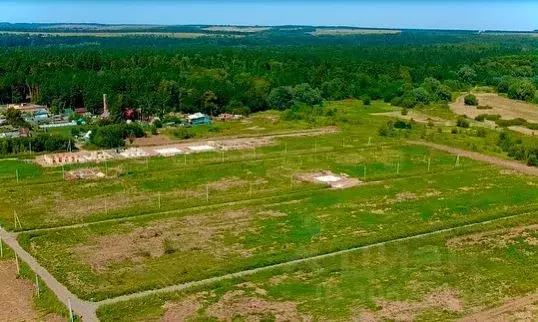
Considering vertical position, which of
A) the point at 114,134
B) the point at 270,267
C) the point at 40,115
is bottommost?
the point at 270,267

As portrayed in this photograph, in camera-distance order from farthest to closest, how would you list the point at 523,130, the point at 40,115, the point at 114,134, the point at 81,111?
1. the point at 81,111
2. the point at 40,115
3. the point at 523,130
4. the point at 114,134

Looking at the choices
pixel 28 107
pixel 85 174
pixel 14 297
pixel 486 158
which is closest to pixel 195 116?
pixel 28 107

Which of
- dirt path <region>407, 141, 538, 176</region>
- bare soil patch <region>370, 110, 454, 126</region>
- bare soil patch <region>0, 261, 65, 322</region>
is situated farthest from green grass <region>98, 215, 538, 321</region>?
bare soil patch <region>370, 110, 454, 126</region>

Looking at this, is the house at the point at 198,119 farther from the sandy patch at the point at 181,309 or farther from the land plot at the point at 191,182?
the sandy patch at the point at 181,309

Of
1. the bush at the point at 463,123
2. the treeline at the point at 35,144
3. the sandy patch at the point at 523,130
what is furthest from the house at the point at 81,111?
the sandy patch at the point at 523,130

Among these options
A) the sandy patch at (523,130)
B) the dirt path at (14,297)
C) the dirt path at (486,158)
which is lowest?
the dirt path at (14,297)

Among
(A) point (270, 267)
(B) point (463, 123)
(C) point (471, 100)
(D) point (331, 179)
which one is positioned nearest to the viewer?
A: (A) point (270, 267)

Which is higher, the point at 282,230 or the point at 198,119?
the point at 198,119

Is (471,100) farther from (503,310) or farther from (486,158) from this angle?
(503,310)
